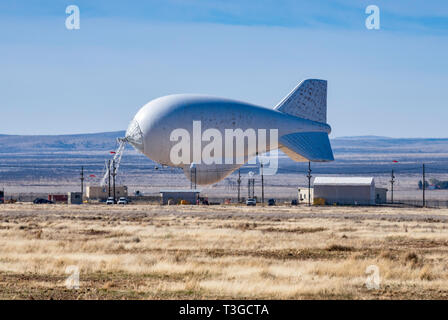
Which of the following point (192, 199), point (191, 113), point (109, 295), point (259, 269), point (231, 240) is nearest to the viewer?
point (109, 295)

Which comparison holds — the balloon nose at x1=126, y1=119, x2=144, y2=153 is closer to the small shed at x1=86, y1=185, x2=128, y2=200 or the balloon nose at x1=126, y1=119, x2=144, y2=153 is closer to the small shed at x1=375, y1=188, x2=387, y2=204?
the small shed at x1=86, y1=185, x2=128, y2=200

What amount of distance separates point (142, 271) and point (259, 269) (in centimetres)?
356

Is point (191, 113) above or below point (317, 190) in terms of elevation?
above

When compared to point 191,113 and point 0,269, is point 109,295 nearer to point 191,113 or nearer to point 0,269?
point 0,269

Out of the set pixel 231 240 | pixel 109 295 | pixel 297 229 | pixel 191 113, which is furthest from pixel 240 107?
pixel 109 295

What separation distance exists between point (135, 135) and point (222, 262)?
108 ft

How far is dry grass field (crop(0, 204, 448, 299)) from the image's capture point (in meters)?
21.2

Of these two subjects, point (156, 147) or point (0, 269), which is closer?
point (0, 269)

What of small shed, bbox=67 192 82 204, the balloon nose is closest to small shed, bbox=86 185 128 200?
small shed, bbox=67 192 82 204

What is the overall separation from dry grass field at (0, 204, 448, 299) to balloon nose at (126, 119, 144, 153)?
13.6m

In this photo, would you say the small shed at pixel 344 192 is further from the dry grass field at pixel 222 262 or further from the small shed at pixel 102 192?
the dry grass field at pixel 222 262

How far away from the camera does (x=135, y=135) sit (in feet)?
196

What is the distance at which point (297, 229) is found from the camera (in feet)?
155
